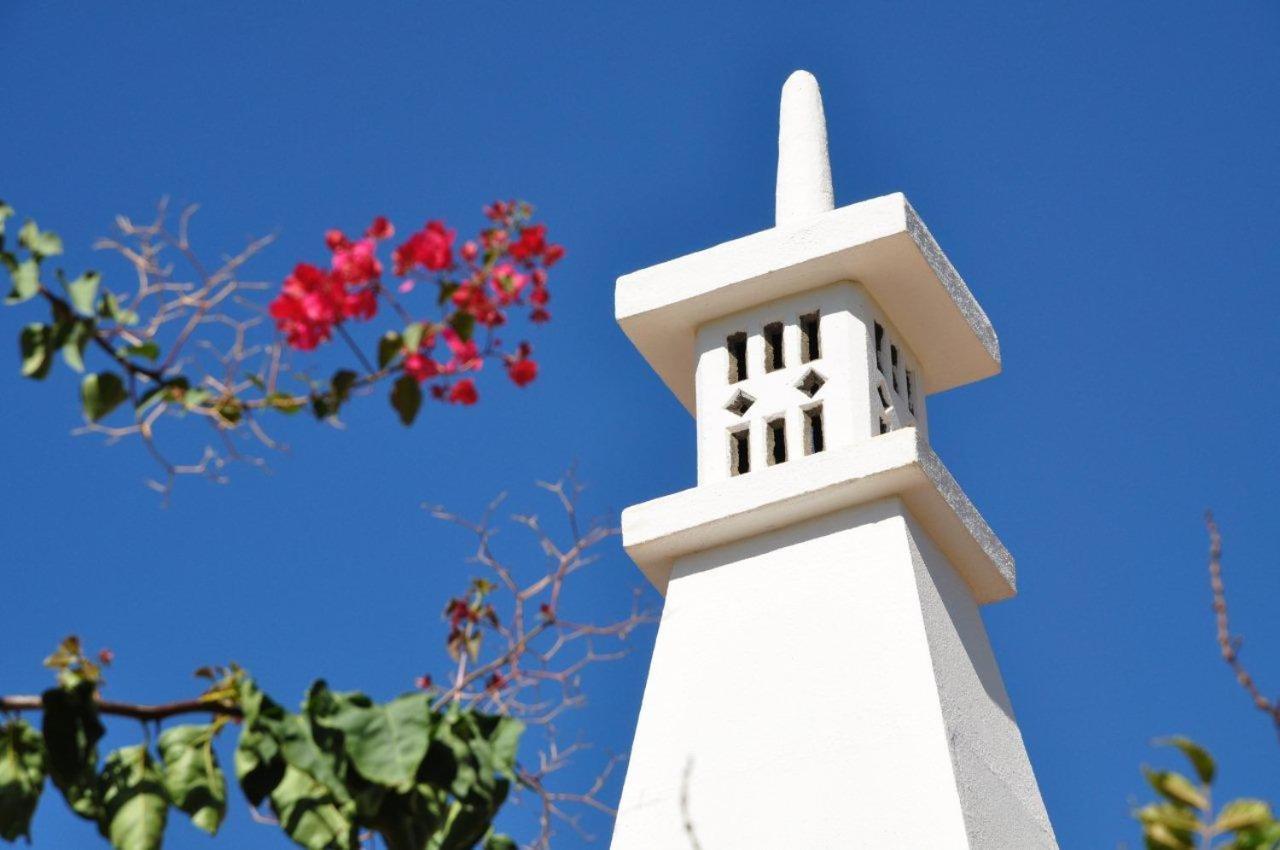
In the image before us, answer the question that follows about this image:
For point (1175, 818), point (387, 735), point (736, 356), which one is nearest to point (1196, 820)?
point (1175, 818)

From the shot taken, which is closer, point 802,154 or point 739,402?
point 739,402

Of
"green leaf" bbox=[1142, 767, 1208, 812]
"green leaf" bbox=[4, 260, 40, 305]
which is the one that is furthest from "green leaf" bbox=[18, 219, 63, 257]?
"green leaf" bbox=[1142, 767, 1208, 812]

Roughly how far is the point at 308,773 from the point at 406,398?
758 mm

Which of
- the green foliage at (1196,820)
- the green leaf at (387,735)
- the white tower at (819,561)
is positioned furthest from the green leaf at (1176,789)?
the white tower at (819,561)

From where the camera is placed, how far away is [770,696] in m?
7.90

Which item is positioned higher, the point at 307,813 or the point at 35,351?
the point at 35,351

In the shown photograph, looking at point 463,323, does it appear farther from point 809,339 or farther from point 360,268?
point 809,339

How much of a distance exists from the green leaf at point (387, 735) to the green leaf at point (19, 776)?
0.55 metres

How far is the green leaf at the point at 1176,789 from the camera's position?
277cm

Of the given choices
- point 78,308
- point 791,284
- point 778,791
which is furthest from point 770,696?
point 78,308

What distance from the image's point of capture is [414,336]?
3967 millimetres

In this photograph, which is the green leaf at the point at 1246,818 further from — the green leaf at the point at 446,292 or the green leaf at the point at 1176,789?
the green leaf at the point at 446,292

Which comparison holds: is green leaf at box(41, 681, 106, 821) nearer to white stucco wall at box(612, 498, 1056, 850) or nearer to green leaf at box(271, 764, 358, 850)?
green leaf at box(271, 764, 358, 850)

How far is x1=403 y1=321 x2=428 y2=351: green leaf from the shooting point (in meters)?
3.96
